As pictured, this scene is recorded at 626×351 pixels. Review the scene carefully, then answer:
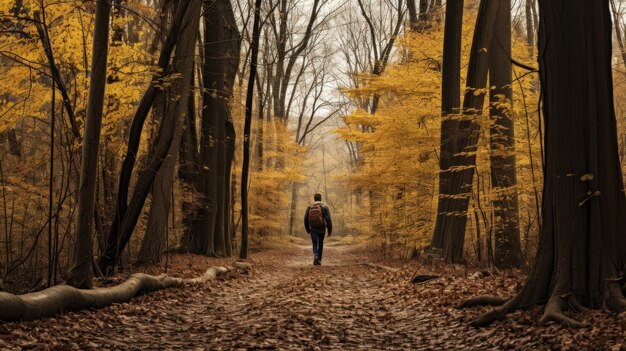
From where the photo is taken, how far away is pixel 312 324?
5770mm

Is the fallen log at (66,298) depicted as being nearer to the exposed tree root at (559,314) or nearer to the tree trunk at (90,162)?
the tree trunk at (90,162)

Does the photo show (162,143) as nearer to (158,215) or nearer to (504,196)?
(158,215)

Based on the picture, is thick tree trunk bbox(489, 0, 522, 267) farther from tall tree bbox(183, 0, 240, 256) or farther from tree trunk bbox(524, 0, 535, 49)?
tree trunk bbox(524, 0, 535, 49)

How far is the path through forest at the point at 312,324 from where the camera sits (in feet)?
15.1

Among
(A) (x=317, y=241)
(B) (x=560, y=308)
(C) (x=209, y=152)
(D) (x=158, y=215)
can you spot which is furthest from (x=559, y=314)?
(C) (x=209, y=152)

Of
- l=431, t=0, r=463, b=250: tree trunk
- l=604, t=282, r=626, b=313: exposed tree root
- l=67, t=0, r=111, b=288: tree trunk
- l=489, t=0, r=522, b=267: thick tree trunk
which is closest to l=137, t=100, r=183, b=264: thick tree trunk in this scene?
l=67, t=0, r=111, b=288: tree trunk

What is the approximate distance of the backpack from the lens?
47.5 ft

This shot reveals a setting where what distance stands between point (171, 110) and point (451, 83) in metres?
6.40

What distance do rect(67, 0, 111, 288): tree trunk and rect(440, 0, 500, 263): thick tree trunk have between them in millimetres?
6612

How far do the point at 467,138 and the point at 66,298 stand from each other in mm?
8293

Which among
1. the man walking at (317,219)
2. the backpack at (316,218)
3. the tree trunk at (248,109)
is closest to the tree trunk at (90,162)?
the tree trunk at (248,109)

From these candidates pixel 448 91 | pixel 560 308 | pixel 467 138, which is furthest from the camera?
pixel 448 91

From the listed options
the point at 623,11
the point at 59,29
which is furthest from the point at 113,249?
the point at 623,11

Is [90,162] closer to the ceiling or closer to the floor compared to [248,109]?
closer to the floor
